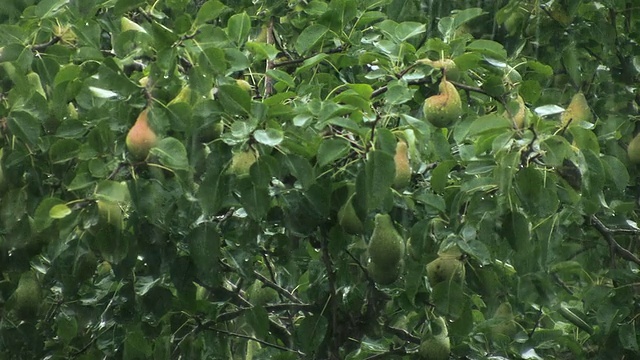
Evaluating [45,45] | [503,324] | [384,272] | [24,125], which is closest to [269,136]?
[384,272]

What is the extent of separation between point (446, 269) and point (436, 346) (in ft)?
0.51

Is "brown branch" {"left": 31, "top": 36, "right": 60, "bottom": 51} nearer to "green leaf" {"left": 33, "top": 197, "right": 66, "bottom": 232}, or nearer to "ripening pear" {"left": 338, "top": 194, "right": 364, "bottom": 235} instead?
"green leaf" {"left": 33, "top": 197, "right": 66, "bottom": 232}

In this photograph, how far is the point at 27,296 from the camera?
2.12 m

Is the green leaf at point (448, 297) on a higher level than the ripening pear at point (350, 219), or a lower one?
lower

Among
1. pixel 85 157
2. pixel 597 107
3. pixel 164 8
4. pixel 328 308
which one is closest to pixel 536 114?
pixel 328 308

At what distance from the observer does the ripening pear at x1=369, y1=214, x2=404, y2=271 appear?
1813 millimetres

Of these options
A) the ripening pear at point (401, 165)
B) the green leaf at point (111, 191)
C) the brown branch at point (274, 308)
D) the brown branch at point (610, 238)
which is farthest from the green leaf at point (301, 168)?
the brown branch at point (610, 238)

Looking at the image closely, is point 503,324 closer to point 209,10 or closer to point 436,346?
point 436,346

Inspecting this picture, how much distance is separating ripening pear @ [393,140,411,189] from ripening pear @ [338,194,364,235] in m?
0.07

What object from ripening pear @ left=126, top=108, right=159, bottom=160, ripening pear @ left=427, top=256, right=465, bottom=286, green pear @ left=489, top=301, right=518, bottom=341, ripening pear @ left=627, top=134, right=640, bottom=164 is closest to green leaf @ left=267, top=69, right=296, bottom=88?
ripening pear @ left=126, top=108, right=159, bottom=160

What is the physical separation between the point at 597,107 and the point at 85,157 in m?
1.38

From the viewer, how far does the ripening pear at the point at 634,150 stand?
2479 mm

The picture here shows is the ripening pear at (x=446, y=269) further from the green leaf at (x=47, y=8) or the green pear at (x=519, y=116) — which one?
the green leaf at (x=47, y=8)

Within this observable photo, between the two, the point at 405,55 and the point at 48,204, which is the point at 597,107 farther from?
the point at 48,204
